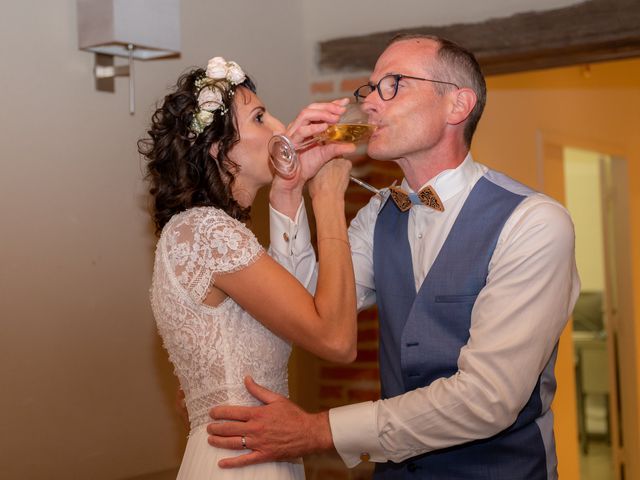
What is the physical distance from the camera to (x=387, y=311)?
2.13 metres

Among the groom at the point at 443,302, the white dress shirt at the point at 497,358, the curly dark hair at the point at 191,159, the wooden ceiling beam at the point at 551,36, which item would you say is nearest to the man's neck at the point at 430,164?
the groom at the point at 443,302

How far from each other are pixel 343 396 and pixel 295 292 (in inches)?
79.8

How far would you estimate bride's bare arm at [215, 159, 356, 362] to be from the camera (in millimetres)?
1877

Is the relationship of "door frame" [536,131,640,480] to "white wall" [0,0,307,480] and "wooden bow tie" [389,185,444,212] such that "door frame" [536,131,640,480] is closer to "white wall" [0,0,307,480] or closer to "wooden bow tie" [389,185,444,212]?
"white wall" [0,0,307,480]

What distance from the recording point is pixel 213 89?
7.00 feet

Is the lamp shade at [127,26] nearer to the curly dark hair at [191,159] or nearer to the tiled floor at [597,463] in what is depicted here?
the curly dark hair at [191,159]

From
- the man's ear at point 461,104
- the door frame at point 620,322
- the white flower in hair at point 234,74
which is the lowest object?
the door frame at point 620,322

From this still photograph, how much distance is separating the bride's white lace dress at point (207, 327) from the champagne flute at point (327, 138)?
19cm

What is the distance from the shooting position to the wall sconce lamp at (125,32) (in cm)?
271

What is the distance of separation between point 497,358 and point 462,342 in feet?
0.45

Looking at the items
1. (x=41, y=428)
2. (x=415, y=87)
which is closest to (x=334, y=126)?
→ (x=415, y=87)

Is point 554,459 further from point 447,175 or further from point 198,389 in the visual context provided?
point 198,389

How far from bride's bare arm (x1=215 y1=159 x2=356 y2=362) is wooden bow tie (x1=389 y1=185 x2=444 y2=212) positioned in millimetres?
297

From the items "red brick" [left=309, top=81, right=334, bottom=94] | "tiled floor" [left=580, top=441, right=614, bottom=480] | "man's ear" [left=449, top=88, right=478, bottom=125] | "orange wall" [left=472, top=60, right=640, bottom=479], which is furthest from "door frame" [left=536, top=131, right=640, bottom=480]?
"man's ear" [left=449, top=88, right=478, bottom=125]
